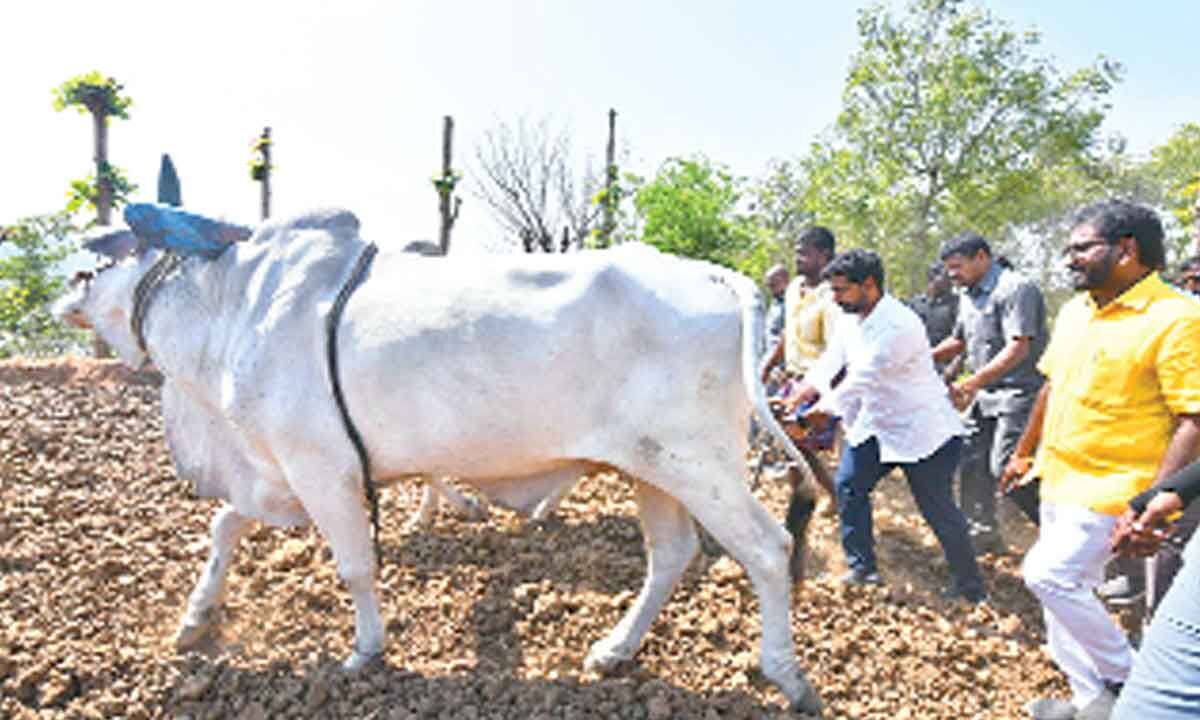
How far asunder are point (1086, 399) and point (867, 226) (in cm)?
1989

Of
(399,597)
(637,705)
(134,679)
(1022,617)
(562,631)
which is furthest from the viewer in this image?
(1022,617)

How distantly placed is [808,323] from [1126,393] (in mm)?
2534

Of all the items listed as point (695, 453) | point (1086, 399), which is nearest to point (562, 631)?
point (695, 453)

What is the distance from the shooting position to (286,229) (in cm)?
331

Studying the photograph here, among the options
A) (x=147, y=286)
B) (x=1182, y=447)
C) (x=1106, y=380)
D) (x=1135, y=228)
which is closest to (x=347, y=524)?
(x=147, y=286)

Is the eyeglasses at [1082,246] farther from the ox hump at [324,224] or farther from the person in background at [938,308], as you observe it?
the person in background at [938,308]

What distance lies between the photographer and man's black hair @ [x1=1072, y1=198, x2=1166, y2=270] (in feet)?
8.77

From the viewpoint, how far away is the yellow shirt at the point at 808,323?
4941 mm

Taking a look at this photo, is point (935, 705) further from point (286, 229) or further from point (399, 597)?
point (286, 229)

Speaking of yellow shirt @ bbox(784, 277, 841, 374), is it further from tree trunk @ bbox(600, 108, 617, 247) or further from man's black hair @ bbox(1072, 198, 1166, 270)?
tree trunk @ bbox(600, 108, 617, 247)

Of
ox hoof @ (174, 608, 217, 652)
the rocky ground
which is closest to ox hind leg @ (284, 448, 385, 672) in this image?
the rocky ground

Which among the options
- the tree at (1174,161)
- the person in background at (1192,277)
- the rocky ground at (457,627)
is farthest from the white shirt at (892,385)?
the tree at (1174,161)

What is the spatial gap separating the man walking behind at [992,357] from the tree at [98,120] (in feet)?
29.5

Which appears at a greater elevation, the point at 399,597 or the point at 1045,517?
the point at 1045,517
